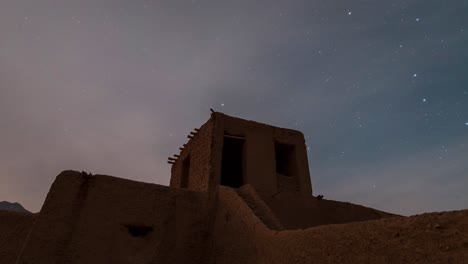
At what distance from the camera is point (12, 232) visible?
11.2m

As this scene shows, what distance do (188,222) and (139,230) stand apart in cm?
131

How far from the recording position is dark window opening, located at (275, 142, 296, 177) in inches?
A: 523

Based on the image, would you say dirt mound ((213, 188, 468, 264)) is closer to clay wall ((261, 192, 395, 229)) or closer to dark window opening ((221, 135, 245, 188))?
clay wall ((261, 192, 395, 229))

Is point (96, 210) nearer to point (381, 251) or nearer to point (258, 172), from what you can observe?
point (258, 172)

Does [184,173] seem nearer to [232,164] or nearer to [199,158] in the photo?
[199,158]

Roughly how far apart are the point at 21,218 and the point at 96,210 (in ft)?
17.0

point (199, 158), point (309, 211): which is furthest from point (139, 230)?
point (309, 211)

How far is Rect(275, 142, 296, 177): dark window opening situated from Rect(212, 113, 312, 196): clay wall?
124 mm

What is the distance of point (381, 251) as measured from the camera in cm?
431

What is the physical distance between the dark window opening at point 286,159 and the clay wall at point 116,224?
4861 mm

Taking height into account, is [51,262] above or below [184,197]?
below

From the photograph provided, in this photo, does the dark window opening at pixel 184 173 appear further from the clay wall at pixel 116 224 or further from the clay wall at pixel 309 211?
the clay wall at pixel 309 211

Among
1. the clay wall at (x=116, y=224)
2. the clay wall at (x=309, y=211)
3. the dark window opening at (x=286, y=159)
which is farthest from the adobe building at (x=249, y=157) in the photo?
the clay wall at (x=116, y=224)

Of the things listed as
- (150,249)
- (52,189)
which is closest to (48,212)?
(52,189)
